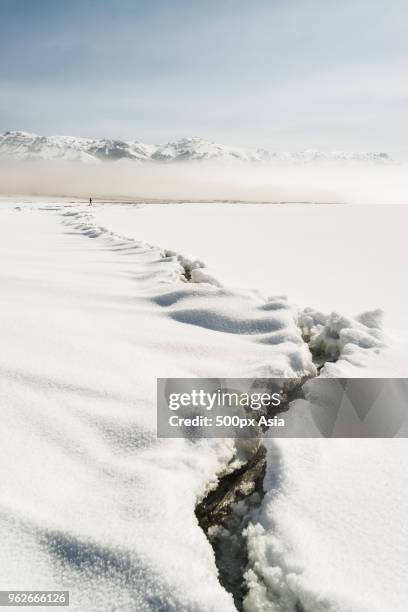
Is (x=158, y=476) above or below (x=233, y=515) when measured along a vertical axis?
above

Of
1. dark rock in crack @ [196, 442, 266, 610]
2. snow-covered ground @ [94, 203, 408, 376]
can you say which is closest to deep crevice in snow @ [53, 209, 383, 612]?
dark rock in crack @ [196, 442, 266, 610]

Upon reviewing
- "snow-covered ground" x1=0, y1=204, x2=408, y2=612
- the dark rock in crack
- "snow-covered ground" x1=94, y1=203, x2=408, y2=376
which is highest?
"snow-covered ground" x1=94, y1=203, x2=408, y2=376

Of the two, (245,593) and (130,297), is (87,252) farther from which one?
(245,593)

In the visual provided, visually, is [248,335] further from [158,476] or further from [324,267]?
[324,267]

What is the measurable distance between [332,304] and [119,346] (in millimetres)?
1955

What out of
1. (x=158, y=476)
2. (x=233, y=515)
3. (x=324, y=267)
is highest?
(x=324, y=267)

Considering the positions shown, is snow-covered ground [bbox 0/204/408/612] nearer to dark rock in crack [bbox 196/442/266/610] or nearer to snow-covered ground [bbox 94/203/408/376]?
dark rock in crack [bbox 196/442/266/610]

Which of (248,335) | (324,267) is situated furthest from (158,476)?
(324,267)

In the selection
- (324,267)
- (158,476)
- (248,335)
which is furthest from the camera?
(324,267)

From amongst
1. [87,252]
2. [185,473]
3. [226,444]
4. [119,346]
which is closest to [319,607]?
[185,473]

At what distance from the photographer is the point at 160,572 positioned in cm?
115

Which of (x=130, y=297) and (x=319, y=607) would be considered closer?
(x=319, y=607)

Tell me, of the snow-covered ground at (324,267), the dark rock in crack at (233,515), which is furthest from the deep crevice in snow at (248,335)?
the snow-covered ground at (324,267)

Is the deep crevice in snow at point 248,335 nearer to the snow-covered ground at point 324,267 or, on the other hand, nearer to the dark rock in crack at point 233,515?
the dark rock in crack at point 233,515
